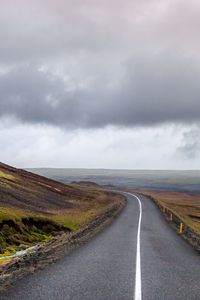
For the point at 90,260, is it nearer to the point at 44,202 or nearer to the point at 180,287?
the point at 180,287

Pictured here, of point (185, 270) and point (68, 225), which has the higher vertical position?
point (185, 270)

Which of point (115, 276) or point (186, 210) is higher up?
point (115, 276)

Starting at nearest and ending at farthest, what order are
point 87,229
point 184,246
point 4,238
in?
point 184,246 < point 4,238 < point 87,229

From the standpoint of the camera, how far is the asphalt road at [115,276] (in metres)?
10.3

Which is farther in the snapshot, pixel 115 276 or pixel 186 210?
pixel 186 210

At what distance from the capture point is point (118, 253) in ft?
63.0

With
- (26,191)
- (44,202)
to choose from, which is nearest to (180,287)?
(44,202)

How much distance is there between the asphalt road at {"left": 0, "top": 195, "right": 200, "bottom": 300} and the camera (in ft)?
33.9

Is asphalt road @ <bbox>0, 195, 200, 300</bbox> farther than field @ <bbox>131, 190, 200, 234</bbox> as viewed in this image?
No

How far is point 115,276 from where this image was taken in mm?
13008

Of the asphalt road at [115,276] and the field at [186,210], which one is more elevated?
the asphalt road at [115,276]

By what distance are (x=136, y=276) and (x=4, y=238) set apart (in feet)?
57.3

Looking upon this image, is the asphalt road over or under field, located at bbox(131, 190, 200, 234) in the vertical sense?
over

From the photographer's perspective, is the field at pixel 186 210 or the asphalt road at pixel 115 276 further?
the field at pixel 186 210
